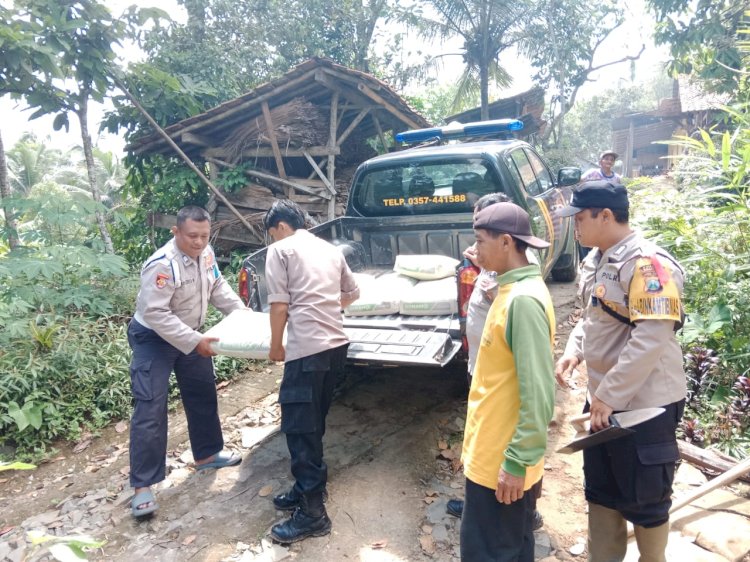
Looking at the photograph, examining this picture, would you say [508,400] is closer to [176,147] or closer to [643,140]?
[176,147]

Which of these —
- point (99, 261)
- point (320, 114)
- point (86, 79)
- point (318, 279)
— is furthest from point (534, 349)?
point (320, 114)

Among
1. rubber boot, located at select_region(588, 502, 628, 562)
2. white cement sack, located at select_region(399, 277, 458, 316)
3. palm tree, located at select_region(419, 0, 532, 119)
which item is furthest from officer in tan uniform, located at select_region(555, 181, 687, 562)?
palm tree, located at select_region(419, 0, 532, 119)

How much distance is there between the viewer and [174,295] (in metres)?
3.18

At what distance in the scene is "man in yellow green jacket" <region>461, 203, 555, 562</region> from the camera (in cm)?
169

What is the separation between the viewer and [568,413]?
401cm

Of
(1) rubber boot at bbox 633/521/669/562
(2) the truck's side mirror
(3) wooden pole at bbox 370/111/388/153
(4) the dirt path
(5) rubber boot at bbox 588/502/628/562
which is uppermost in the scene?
(3) wooden pole at bbox 370/111/388/153

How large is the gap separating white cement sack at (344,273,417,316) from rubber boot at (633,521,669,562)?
2.13 m

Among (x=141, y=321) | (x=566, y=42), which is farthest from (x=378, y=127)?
(x=566, y=42)

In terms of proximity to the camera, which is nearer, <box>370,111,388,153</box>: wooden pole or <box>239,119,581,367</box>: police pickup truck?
<box>239,119,581,367</box>: police pickup truck

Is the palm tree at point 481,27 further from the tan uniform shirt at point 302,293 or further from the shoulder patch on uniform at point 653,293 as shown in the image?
the shoulder patch on uniform at point 653,293

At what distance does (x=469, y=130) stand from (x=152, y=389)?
167 inches

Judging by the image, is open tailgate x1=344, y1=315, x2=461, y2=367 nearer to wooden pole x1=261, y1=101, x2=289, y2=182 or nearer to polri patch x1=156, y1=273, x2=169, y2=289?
polri patch x1=156, y1=273, x2=169, y2=289

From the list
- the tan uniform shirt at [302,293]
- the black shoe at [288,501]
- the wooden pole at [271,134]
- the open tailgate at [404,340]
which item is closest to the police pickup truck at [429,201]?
the open tailgate at [404,340]

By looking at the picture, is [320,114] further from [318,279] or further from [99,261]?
[318,279]
